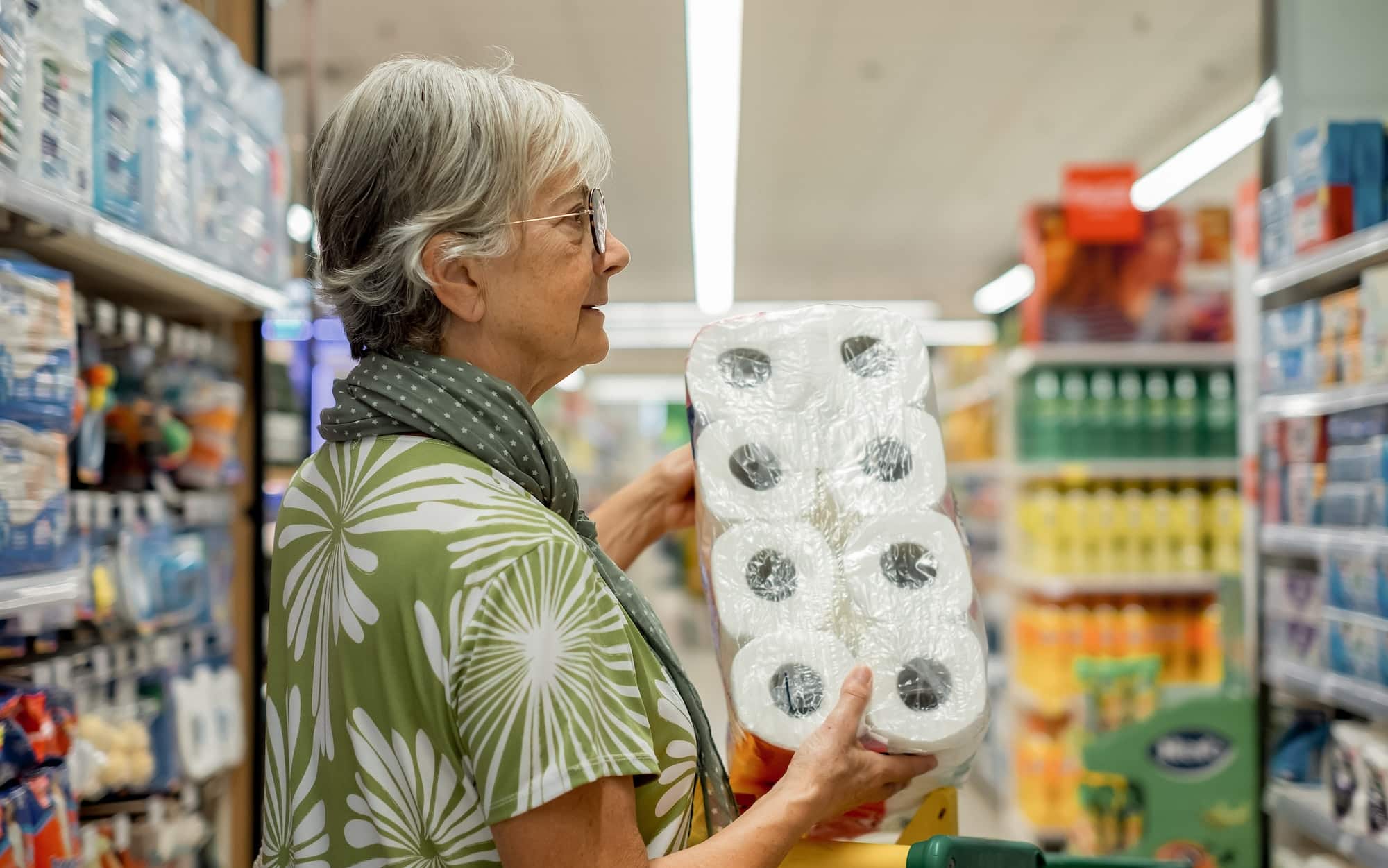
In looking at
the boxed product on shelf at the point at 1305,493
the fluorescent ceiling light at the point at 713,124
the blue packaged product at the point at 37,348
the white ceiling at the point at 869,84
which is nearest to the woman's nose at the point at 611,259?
the blue packaged product at the point at 37,348

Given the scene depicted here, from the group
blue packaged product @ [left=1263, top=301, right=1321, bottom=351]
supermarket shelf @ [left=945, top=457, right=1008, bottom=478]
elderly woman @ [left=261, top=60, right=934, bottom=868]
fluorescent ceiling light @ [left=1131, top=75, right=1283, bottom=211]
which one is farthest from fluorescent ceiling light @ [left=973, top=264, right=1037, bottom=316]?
elderly woman @ [left=261, top=60, right=934, bottom=868]

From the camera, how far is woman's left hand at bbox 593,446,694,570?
188 cm

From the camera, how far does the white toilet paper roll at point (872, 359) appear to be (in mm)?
1546

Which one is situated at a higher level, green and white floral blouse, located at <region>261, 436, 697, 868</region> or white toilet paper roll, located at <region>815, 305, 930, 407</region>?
white toilet paper roll, located at <region>815, 305, 930, 407</region>

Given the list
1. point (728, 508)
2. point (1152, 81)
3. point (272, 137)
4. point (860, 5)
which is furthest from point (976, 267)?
point (728, 508)

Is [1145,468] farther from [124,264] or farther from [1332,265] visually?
[124,264]

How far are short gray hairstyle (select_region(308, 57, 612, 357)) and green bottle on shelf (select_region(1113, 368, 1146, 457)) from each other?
428cm

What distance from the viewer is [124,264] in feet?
6.81

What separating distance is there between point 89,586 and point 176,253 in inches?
25.1

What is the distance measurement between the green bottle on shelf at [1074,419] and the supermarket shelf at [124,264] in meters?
3.52

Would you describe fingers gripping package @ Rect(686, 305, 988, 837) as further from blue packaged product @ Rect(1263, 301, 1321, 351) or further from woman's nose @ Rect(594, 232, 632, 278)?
blue packaged product @ Rect(1263, 301, 1321, 351)

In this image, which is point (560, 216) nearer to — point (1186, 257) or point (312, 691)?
point (312, 691)

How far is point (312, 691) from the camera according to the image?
114 cm

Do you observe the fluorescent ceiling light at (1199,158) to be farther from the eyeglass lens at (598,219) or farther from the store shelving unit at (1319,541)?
the eyeglass lens at (598,219)
